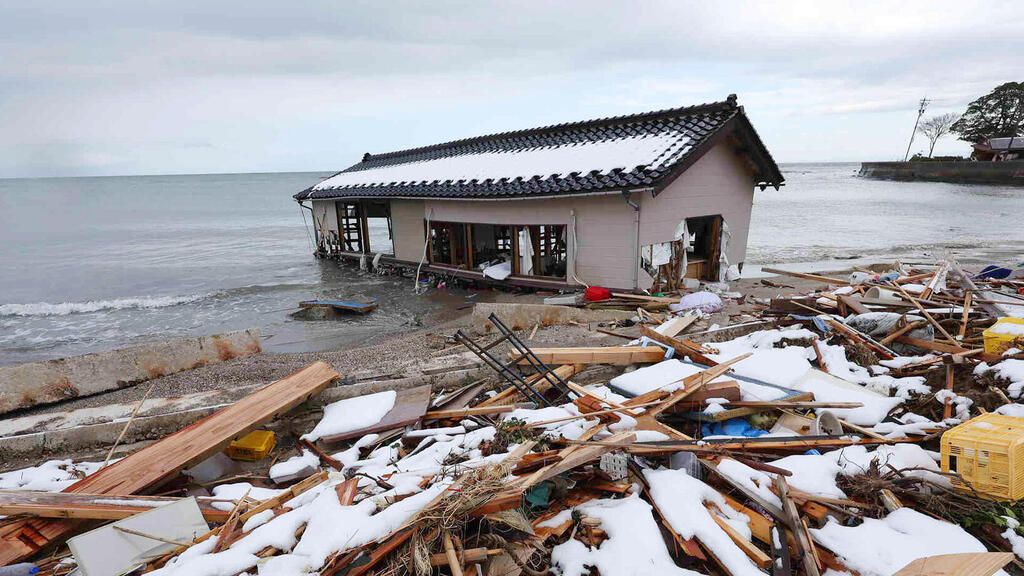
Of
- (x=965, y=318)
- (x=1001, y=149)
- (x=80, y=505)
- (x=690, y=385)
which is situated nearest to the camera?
(x=80, y=505)

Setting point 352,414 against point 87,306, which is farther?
point 87,306

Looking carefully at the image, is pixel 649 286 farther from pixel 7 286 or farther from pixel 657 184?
pixel 7 286

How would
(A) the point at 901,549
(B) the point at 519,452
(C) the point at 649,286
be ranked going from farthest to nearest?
(C) the point at 649,286, (B) the point at 519,452, (A) the point at 901,549

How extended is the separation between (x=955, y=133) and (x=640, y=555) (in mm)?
104343

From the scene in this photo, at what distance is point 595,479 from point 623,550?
2.33 feet

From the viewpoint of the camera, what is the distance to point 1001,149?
57750 mm

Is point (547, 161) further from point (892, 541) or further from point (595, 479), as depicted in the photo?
point (892, 541)

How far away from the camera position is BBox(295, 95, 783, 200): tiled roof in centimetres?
1041

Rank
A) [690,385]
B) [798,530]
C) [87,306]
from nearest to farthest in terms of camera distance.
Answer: [798,530]
[690,385]
[87,306]

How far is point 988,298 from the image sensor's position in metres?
7.60

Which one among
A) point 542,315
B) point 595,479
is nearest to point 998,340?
point 595,479

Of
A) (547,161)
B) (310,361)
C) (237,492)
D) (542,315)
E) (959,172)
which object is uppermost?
(547,161)

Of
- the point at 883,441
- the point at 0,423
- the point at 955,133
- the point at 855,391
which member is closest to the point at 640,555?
the point at 883,441

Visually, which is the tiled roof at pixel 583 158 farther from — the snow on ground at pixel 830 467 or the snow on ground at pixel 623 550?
the snow on ground at pixel 623 550
